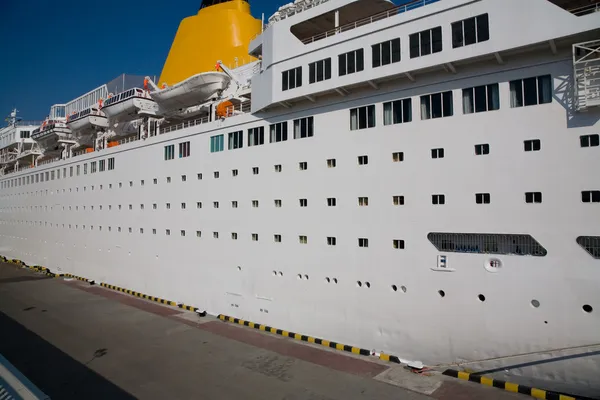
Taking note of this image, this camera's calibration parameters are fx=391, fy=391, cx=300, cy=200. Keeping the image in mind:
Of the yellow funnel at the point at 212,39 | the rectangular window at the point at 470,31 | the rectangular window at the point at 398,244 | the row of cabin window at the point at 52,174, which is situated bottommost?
the rectangular window at the point at 398,244

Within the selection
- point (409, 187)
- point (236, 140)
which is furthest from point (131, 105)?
point (409, 187)

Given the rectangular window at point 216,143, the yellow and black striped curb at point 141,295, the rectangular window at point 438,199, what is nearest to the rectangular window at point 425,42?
the rectangular window at point 438,199

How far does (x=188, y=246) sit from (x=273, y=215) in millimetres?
4386

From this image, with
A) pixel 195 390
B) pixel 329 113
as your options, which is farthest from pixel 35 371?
pixel 329 113

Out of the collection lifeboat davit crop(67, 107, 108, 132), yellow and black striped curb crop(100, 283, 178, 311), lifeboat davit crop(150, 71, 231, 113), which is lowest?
yellow and black striped curb crop(100, 283, 178, 311)

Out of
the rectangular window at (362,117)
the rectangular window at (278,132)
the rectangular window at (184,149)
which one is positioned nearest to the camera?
the rectangular window at (362,117)

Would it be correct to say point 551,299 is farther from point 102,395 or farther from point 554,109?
Result: point 102,395

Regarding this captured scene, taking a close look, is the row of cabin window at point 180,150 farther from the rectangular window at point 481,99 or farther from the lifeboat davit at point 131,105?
the rectangular window at point 481,99

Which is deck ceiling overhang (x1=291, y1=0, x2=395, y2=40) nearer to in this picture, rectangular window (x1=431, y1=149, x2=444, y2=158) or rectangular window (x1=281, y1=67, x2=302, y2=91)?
rectangular window (x1=281, y1=67, x2=302, y2=91)

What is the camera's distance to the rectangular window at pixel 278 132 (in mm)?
11156

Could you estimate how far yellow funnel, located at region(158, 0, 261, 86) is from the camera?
16.9 metres

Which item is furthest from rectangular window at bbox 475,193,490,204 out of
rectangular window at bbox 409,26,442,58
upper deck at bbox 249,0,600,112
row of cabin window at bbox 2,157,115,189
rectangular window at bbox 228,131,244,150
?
row of cabin window at bbox 2,157,115,189

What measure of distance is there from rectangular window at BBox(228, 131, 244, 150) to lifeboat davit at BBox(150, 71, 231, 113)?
2.67 m

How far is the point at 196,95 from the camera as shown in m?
14.8
